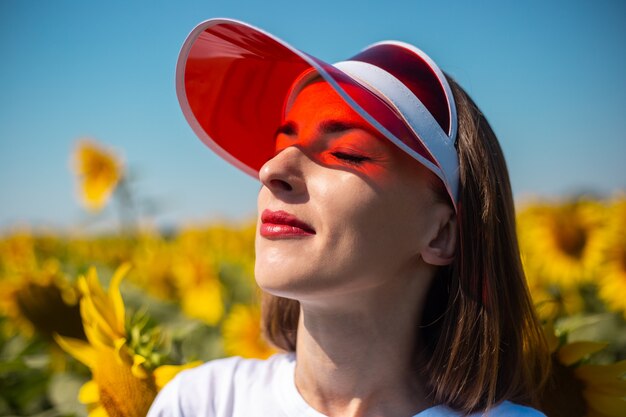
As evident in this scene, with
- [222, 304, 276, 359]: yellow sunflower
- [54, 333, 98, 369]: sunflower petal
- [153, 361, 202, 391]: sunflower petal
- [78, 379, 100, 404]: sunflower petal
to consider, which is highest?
[153, 361, 202, 391]: sunflower petal

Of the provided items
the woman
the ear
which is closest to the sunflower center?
the woman

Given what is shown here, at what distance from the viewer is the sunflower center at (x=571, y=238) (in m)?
3.37

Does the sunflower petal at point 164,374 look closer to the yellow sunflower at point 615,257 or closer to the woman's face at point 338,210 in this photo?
the woman's face at point 338,210

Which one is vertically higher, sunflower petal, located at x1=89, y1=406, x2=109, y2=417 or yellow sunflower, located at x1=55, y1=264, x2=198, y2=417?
yellow sunflower, located at x1=55, y1=264, x2=198, y2=417

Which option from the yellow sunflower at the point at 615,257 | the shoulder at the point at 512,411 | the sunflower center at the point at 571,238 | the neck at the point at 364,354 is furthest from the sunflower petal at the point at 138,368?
the sunflower center at the point at 571,238

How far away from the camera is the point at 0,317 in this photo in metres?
2.43

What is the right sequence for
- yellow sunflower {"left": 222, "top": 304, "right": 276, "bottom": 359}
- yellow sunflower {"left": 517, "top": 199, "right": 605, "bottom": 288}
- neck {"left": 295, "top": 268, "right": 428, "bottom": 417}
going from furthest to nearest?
yellow sunflower {"left": 517, "top": 199, "right": 605, "bottom": 288} → yellow sunflower {"left": 222, "top": 304, "right": 276, "bottom": 359} → neck {"left": 295, "top": 268, "right": 428, "bottom": 417}

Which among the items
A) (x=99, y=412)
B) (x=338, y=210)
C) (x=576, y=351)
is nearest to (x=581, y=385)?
(x=576, y=351)

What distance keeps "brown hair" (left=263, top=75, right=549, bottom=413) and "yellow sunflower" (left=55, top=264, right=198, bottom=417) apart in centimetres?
60

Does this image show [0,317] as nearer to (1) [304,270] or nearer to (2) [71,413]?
(2) [71,413]

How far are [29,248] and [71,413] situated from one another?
2180mm

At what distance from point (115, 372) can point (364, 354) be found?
0.59 metres

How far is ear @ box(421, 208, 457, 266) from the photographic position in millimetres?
1527

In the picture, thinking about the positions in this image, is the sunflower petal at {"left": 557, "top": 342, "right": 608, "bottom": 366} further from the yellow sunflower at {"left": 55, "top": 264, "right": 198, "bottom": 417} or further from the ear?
the yellow sunflower at {"left": 55, "top": 264, "right": 198, "bottom": 417}
